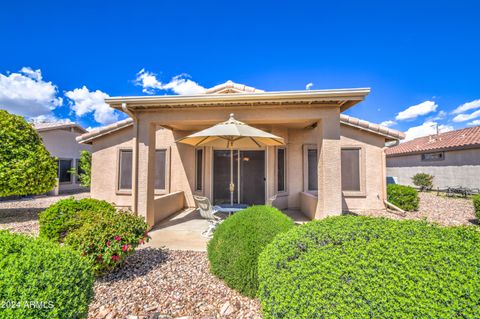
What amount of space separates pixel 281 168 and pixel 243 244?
6.36 metres

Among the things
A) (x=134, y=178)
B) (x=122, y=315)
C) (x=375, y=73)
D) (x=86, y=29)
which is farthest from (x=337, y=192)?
(x=86, y=29)

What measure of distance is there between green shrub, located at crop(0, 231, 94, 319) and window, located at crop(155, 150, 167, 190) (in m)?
6.93

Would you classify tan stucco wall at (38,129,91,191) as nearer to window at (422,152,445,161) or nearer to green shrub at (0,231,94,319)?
green shrub at (0,231,94,319)

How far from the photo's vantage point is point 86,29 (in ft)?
31.9

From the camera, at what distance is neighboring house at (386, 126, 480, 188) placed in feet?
47.9

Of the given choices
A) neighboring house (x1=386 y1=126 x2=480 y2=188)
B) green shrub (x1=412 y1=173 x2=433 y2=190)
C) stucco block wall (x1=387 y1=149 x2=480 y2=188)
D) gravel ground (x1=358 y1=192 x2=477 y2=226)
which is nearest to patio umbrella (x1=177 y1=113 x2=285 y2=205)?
gravel ground (x1=358 y1=192 x2=477 y2=226)

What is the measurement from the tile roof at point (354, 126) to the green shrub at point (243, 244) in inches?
278

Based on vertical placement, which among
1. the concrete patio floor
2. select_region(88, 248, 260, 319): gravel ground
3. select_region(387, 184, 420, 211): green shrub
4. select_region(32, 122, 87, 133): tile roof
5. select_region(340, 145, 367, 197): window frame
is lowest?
select_region(88, 248, 260, 319): gravel ground

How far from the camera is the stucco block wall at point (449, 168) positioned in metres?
14.5

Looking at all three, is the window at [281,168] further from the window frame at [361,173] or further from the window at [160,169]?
the window at [160,169]

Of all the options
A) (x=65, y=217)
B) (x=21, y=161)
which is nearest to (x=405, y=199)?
(x=65, y=217)

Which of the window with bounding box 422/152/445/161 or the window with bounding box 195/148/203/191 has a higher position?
the window with bounding box 422/152/445/161

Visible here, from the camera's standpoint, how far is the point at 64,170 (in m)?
17.3

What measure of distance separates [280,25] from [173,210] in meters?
10.2
